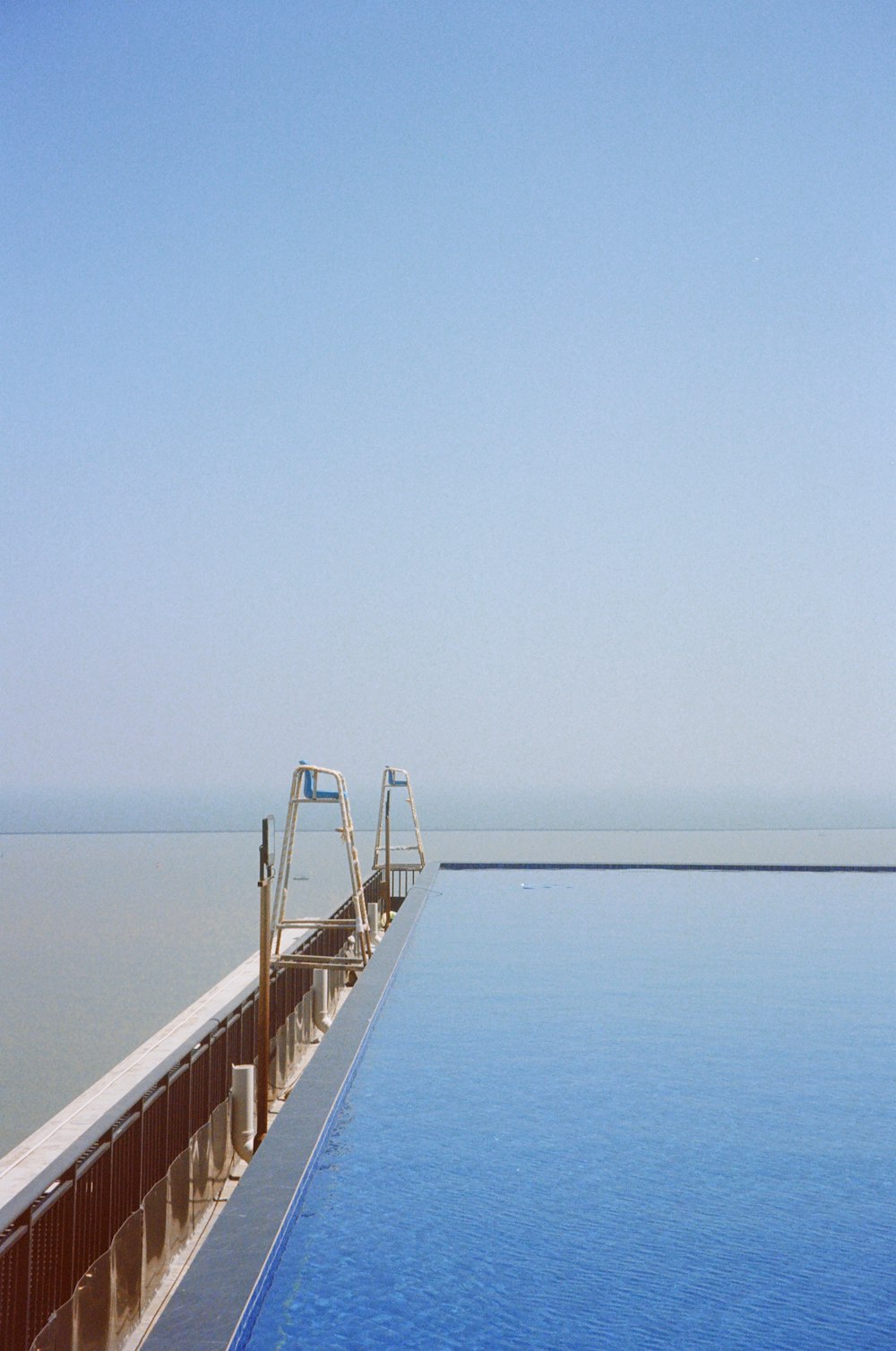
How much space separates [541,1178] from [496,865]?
20.5 meters

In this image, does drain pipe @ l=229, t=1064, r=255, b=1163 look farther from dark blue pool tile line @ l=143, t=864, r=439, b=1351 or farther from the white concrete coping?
the white concrete coping

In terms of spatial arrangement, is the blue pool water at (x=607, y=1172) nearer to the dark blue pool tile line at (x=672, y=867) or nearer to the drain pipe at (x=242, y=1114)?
the drain pipe at (x=242, y=1114)

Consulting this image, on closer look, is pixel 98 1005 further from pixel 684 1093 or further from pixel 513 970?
pixel 684 1093

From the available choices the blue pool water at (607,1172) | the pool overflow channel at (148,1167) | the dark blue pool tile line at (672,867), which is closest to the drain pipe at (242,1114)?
the pool overflow channel at (148,1167)

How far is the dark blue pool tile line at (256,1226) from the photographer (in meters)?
3.78

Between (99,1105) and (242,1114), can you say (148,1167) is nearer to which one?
(242,1114)

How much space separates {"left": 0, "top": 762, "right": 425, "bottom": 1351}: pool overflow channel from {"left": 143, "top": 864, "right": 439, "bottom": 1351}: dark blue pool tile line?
19.4 inches

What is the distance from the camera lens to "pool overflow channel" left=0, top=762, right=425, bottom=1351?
4316 millimetres

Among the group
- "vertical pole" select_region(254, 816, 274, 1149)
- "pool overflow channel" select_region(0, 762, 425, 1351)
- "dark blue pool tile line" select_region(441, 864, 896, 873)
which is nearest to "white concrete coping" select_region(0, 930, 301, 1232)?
"pool overflow channel" select_region(0, 762, 425, 1351)

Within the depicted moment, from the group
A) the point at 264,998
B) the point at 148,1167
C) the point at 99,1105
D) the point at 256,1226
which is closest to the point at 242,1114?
the point at 264,998

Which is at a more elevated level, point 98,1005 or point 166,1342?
point 166,1342

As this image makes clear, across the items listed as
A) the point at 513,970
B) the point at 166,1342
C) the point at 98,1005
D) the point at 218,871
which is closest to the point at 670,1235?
the point at 166,1342

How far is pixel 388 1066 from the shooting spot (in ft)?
27.8

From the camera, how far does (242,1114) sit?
723 centimetres
